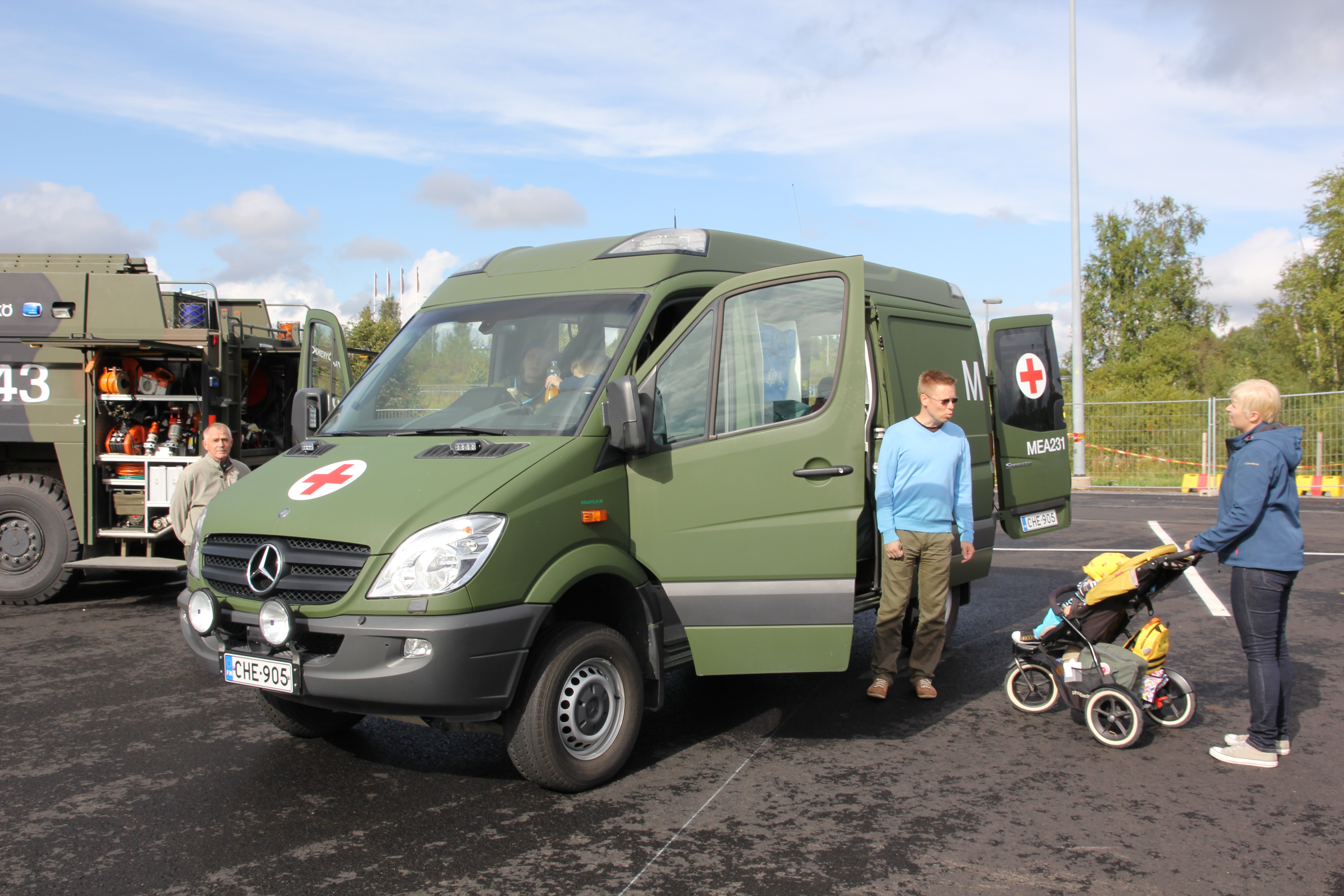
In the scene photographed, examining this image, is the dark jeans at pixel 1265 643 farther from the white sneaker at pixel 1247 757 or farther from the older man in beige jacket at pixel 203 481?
the older man in beige jacket at pixel 203 481

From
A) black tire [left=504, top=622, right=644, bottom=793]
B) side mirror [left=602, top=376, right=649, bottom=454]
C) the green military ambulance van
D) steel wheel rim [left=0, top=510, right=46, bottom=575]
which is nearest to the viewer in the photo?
the green military ambulance van

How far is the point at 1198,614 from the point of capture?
834 centimetres

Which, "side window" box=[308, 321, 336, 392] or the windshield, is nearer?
the windshield

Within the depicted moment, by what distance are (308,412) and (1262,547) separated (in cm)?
504

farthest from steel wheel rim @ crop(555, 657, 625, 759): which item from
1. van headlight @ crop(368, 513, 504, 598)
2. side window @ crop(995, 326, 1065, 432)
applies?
side window @ crop(995, 326, 1065, 432)

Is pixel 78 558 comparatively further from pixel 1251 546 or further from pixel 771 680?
pixel 1251 546

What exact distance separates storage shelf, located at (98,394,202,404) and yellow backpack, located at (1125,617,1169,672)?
7.61 metres

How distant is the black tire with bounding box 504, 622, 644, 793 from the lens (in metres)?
4.25

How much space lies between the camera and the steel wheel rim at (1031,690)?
18.7ft

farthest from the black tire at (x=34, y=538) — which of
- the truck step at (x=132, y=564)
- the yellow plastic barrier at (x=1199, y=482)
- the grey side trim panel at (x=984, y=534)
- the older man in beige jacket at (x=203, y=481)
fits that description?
the yellow plastic barrier at (x=1199, y=482)

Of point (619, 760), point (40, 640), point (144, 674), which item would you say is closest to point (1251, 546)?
point (619, 760)

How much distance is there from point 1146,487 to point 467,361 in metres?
20.8

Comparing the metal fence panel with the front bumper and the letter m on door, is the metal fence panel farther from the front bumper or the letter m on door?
the front bumper

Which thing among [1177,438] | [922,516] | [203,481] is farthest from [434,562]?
[1177,438]
